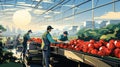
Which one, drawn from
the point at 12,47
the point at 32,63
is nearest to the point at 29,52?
the point at 32,63

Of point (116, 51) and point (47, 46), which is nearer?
point (116, 51)

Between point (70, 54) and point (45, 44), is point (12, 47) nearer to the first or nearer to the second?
point (45, 44)

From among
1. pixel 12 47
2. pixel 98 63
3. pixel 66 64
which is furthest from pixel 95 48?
pixel 12 47

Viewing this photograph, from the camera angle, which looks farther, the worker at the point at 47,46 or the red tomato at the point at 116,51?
the worker at the point at 47,46

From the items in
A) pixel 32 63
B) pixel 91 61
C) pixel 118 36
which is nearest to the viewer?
pixel 91 61

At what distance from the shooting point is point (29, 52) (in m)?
9.82

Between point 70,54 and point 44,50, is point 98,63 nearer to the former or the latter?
point 70,54

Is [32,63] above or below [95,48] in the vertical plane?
below

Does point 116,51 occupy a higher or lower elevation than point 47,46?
higher

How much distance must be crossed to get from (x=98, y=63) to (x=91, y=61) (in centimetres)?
31

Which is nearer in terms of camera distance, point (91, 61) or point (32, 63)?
point (91, 61)

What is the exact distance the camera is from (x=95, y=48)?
464 centimetres

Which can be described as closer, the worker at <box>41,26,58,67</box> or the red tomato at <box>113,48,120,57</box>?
the red tomato at <box>113,48,120,57</box>

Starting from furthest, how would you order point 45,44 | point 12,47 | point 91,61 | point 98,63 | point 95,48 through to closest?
point 12,47 < point 45,44 < point 95,48 < point 91,61 < point 98,63
